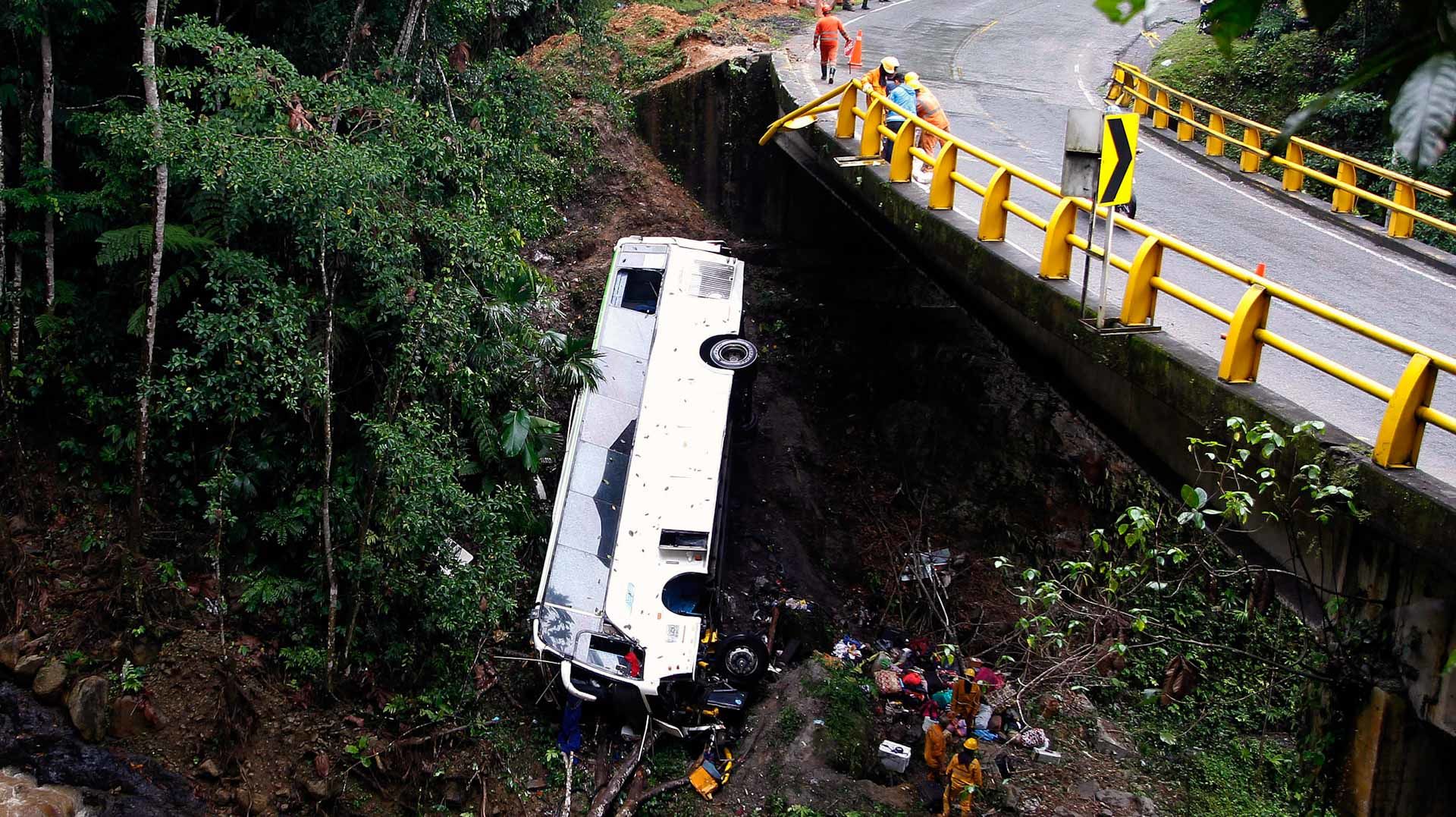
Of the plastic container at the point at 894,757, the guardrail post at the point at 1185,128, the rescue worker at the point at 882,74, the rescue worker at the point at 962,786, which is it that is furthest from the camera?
the guardrail post at the point at 1185,128

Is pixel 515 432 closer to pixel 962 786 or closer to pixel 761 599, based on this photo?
pixel 761 599

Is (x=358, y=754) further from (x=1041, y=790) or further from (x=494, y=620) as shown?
(x=1041, y=790)

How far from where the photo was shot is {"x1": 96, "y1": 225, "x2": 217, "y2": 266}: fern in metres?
8.45

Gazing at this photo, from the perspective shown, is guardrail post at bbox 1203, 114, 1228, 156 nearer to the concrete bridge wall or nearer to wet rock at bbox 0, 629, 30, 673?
the concrete bridge wall

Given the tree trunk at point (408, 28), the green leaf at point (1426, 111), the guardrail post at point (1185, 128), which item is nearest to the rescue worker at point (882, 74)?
the tree trunk at point (408, 28)

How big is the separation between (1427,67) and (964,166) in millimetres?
11880

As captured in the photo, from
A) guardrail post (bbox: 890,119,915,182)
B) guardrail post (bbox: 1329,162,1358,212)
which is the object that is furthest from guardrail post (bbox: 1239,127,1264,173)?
guardrail post (bbox: 890,119,915,182)

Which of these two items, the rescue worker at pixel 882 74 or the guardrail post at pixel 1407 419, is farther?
the rescue worker at pixel 882 74

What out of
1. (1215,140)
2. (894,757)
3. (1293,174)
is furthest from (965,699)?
(1215,140)

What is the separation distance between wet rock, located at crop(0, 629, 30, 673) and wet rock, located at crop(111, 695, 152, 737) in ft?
2.81

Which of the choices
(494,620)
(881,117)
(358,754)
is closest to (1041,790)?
(494,620)

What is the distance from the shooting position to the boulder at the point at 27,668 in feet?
26.7

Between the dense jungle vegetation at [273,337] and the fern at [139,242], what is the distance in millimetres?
26

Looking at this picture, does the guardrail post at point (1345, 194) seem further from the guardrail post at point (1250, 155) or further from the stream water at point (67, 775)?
the stream water at point (67, 775)
